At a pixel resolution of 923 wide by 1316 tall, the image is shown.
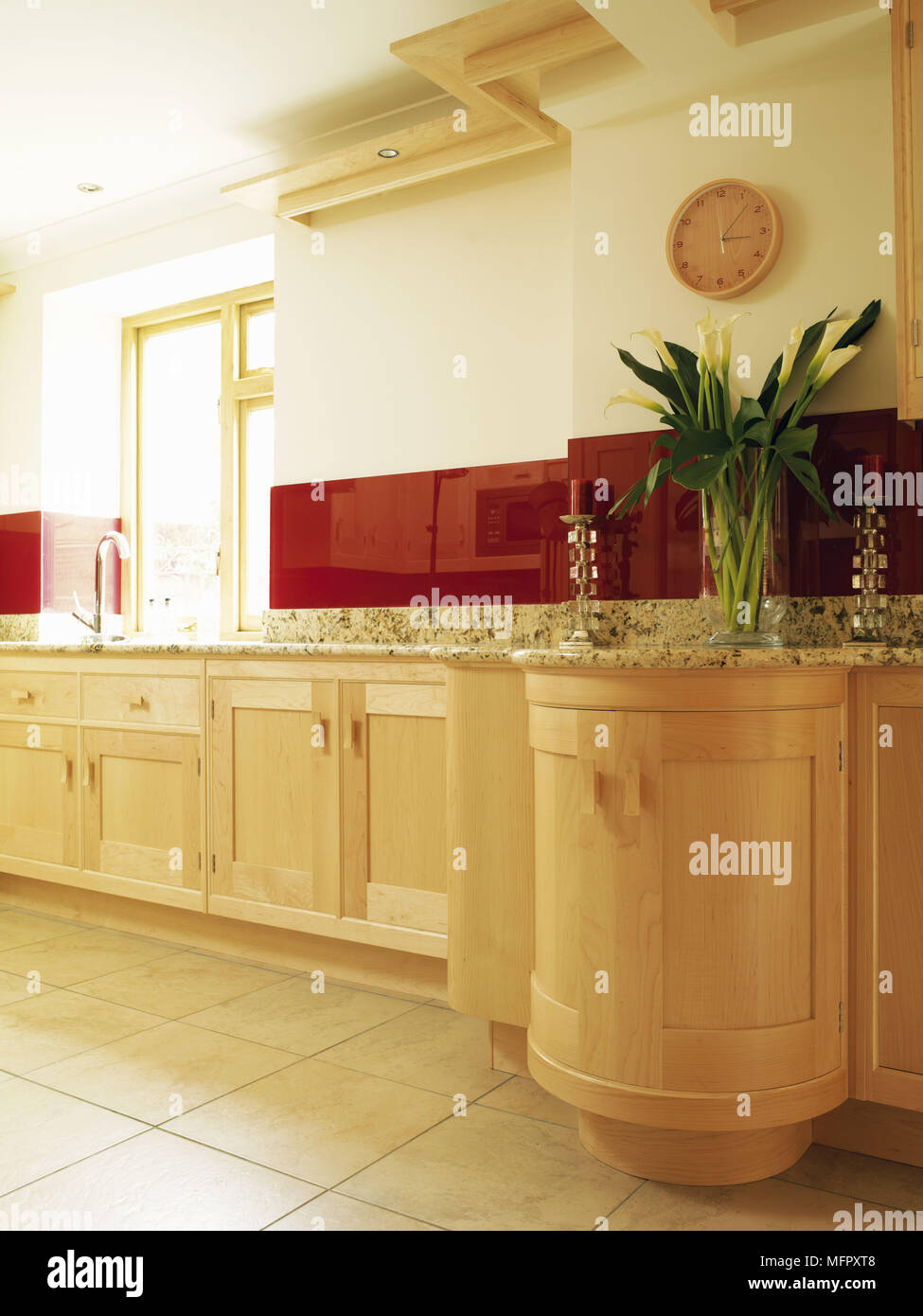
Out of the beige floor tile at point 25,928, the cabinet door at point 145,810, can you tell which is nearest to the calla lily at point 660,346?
the cabinet door at point 145,810

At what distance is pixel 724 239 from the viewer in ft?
8.06

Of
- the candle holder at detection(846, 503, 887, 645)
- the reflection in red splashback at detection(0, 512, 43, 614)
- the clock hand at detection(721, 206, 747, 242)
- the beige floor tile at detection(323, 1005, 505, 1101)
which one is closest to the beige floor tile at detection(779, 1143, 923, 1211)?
the beige floor tile at detection(323, 1005, 505, 1101)

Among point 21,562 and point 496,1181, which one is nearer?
point 496,1181

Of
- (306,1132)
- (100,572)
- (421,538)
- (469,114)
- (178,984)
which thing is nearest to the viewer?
(306,1132)

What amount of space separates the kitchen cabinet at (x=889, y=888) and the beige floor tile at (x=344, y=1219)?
2.72 feet

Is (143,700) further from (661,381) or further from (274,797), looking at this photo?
(661,381)

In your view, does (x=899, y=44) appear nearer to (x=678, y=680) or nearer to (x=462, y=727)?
(x=678, y=680)

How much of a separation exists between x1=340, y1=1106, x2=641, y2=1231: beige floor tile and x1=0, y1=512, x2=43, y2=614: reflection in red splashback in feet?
10.4

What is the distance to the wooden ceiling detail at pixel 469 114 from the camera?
238 cm

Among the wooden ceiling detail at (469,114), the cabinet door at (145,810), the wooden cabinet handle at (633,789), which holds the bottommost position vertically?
the cabinet door at (145,810)

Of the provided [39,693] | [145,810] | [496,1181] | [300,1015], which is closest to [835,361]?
[496,1181]

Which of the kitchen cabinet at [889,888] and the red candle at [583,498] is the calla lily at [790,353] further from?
the kitchen cabinet at [889,888]

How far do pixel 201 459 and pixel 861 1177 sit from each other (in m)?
3.51
